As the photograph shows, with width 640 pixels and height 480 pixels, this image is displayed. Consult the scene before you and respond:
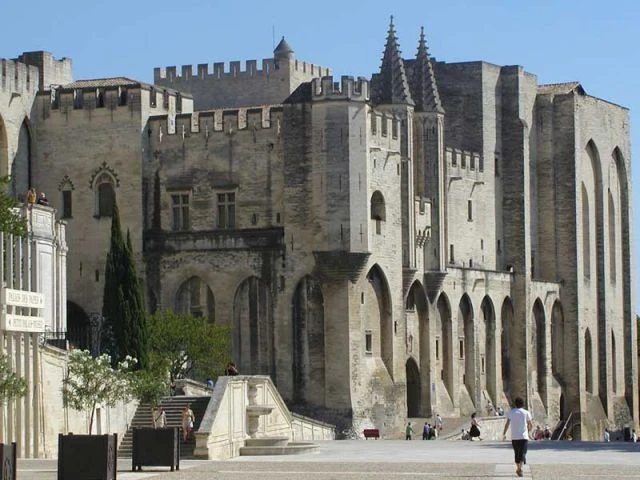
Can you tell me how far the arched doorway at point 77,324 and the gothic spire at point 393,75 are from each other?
13.7m

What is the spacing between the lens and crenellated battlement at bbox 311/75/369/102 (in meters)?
68.0

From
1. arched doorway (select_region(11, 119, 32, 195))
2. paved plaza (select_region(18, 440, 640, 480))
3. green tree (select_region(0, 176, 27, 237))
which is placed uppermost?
arched doorway (select_region(11, 119, 32, 195))

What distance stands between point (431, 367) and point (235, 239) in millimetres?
10229

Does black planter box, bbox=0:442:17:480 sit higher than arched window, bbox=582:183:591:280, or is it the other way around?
arched window, bbox=582:183:591:280

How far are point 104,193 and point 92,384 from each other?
24058 millimetres

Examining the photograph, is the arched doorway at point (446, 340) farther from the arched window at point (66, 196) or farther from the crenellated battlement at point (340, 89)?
the arched window at point (66, 196)

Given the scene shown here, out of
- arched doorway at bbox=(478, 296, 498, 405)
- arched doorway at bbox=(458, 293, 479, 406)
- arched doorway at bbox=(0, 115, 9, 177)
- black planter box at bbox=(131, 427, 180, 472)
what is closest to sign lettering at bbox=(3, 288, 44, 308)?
black planter box at bbox=(131, 427, 180, 472)

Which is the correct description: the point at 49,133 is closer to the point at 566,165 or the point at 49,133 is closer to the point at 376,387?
the point at 376,387

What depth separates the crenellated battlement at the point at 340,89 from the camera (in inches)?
2677

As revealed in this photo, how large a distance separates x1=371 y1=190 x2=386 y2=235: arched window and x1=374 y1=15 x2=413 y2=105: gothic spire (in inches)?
220

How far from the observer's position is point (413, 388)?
247 feet

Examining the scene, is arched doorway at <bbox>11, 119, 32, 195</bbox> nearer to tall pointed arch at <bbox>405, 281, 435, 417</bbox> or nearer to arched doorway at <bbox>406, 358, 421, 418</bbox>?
tall pointed arch at <bbox>405, 281, 435, 417</bbox>

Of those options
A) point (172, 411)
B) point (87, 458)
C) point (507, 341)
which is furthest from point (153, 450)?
point (507, 341)

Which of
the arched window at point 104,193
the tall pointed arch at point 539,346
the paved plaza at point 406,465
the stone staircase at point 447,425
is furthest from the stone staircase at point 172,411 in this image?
the tall pointed arch at point 539,346
